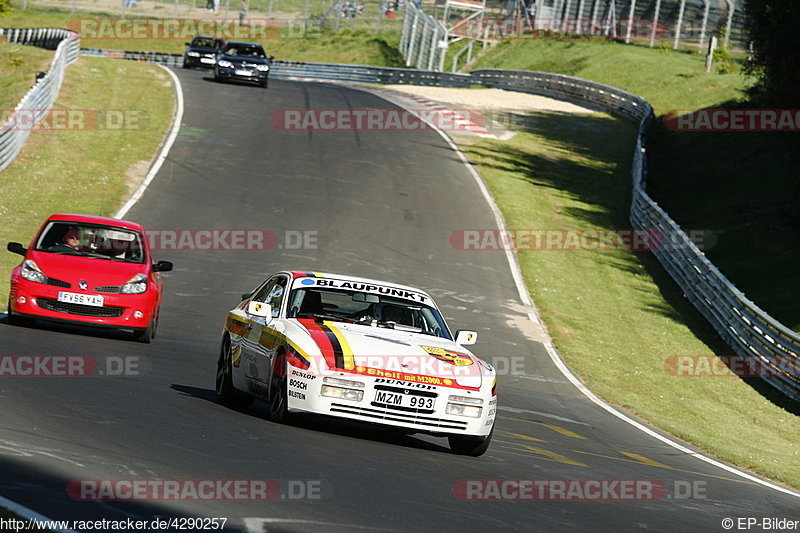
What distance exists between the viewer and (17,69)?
48.1 m

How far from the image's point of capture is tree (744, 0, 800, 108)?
108ft

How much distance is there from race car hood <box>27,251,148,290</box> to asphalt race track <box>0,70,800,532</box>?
2.60 feet

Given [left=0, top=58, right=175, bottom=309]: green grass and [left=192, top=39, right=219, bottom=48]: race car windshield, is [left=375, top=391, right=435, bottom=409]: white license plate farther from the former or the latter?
[left=192, top=39, right=219, bottom=48]: race car windshield

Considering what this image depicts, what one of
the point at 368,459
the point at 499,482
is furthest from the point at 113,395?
the point at 499,482

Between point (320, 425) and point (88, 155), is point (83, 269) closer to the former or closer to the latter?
point (320, 425)

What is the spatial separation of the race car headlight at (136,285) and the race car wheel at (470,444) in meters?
6.22

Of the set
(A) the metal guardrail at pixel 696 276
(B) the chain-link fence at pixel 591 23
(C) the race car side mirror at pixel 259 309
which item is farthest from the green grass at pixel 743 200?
(B) the chain-link fence at pixel 591 23

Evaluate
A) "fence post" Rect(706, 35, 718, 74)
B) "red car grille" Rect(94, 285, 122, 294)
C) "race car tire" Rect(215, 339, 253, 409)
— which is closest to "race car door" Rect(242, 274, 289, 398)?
"race car tire" Rect(215, 339, 253, 409)

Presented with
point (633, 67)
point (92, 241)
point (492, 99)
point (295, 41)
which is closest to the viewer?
point (92, 241)

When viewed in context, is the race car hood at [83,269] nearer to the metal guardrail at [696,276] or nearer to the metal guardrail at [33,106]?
the metal guardrail at [696,276]

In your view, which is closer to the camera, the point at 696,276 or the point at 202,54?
Result: the point at 696,276

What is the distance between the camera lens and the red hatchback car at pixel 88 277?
14.8 meters

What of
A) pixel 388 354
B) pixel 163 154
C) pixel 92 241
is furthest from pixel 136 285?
pixel 163 154

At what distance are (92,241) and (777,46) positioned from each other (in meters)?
24.0
